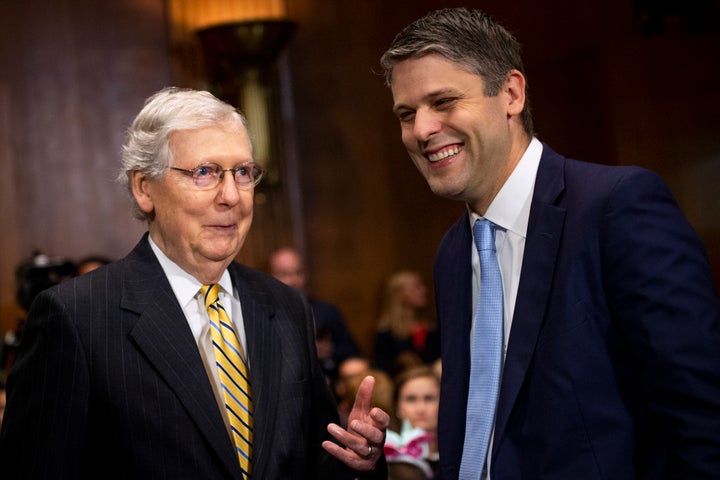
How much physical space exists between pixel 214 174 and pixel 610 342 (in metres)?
0.92

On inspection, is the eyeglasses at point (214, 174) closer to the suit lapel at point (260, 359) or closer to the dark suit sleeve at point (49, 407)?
the suit lapel at point (260, 359)

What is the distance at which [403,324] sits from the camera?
6.59 meters

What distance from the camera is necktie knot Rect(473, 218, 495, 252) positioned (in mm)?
2059

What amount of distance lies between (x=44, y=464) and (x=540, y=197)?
112 cm

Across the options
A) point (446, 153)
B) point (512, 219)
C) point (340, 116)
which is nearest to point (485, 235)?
point (512, 219)

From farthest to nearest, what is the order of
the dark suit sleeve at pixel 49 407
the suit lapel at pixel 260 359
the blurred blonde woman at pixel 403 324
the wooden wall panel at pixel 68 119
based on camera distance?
the blurred blonde woman at pixel 403 324
the wooden wall panel at pixel 68 119
the suit lapel at pixel 260 359
the dark suit sleeve at pixel 49 407

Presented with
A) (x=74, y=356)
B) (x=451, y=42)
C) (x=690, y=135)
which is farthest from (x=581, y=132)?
(x=74, y=356)

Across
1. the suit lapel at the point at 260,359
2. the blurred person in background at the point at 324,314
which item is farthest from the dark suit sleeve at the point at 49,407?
the blurred person in background at the point at 324,314

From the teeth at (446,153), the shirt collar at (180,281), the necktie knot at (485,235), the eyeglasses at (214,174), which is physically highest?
the teeth at (446,153)

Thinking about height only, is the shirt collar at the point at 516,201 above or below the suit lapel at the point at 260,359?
above

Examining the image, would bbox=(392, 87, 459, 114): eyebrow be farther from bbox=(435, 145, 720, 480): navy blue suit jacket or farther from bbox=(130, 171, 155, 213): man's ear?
bbox=(130, 171, 155, 213): man's ear

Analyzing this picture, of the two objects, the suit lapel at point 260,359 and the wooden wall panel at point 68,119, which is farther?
the wooden wall panel at point 68,119

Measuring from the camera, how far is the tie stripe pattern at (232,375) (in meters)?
2.16

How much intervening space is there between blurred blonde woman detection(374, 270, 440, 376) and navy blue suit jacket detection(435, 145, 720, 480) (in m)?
4.33
